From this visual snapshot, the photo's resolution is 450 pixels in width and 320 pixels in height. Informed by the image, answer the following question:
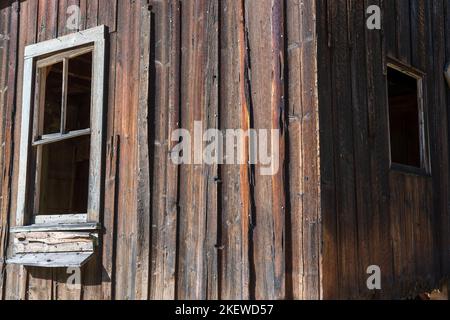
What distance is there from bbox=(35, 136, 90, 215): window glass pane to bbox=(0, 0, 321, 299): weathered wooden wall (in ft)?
8.83

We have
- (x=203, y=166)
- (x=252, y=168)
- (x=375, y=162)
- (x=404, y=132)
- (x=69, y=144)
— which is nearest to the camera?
(x=252, y=168)

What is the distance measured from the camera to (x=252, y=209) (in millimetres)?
3627

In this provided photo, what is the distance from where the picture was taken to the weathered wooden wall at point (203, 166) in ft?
11.5

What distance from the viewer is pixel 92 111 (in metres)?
4.55

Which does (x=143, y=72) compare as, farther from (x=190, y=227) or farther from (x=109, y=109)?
(x=190, y=227)

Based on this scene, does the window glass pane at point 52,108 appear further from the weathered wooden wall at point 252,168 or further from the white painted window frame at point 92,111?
the weathered wooden wall at point 252,168

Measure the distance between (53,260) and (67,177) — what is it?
3356 mm

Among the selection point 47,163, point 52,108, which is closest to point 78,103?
point 52,108

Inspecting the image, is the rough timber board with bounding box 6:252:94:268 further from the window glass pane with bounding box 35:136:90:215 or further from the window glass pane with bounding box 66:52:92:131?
the window glass pane with bounding box 66:52:92:131

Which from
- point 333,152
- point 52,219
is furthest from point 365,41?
point 52,219

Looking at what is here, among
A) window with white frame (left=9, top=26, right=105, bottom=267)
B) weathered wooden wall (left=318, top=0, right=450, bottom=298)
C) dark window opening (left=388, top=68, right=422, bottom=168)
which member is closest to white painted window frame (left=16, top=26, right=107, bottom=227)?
window with white frame (left=9, top=26, right=105, bottom=267)

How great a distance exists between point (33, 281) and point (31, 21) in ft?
7.95

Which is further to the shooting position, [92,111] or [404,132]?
→ [404,132]

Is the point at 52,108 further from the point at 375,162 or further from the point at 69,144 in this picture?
the point at 375,162
